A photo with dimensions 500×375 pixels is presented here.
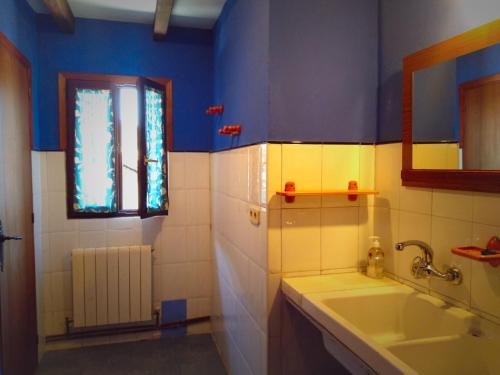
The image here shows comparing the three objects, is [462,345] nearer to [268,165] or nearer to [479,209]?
[479,209]

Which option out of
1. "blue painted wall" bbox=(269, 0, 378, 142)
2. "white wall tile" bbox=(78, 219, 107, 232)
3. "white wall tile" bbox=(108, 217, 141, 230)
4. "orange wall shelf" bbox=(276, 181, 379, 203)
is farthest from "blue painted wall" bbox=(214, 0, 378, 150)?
"white wall tile" bbox=(78, 219, 107, 232)

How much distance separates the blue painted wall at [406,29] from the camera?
130 centimetres

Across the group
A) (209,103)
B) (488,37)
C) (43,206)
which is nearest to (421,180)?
(488,37)

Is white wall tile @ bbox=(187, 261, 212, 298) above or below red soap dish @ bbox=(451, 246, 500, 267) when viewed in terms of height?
below

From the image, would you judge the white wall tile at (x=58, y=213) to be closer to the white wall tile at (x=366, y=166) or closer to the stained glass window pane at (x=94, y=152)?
the stained glass window pane at (x=94, y=152)

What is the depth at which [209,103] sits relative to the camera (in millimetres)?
2939

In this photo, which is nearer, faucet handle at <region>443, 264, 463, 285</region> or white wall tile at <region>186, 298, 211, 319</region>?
faucet handle at <region>443, 264, 463, 285</region>

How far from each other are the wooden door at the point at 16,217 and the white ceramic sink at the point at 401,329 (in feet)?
4.71

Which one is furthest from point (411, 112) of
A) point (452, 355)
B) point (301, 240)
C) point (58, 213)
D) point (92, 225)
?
point (58, 213)

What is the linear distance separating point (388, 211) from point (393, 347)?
764 mm

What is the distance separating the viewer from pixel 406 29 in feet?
5.28

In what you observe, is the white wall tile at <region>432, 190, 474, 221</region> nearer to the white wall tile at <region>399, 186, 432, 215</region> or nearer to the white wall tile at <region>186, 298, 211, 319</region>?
the white wall tile at <region>399, 186, 432, 215</region>

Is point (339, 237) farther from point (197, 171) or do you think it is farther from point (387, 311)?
point (197, 171)

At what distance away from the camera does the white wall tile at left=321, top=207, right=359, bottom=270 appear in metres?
1.73
